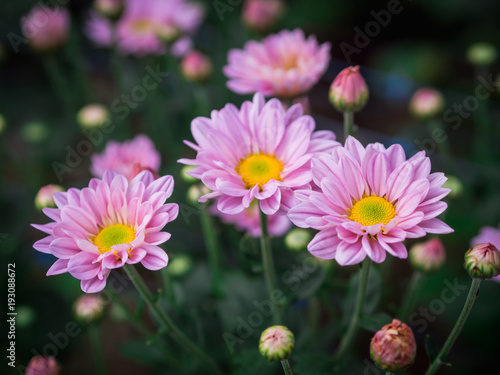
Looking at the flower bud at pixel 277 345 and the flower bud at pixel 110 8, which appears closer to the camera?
the flower bud at pixel 277 345

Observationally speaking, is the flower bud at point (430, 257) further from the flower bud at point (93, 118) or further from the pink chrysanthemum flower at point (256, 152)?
the flower bud at point (93, 118)

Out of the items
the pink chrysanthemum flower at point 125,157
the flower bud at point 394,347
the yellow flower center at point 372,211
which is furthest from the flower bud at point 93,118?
the flower bud at point 394,347

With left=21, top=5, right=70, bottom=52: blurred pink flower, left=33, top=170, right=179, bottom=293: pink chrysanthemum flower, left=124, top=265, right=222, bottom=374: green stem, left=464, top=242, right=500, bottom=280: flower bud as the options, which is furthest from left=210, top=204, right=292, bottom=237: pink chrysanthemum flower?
left=21, top=5, right=70, bottom=52: blurred pink flower

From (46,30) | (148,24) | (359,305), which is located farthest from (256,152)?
(148,24)

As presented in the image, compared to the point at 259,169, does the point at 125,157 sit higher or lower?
higher

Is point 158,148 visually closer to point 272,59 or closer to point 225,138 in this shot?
point 272,59

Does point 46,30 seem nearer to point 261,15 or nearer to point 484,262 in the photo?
point 261,15
